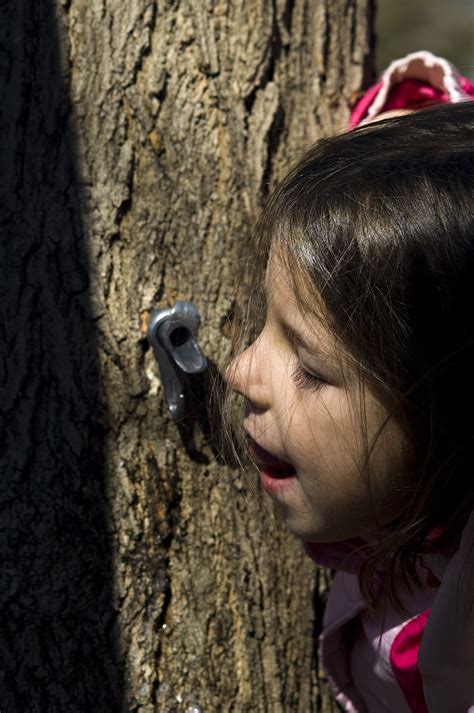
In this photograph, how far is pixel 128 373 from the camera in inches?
56.1

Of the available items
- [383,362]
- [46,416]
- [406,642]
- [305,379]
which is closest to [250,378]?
[305,379]

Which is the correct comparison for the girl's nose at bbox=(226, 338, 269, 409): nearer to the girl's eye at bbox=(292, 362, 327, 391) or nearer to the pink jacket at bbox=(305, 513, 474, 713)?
the girl's eye at bbox=(292, 362, 327, 391)

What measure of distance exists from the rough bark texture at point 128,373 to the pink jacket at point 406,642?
60 mm

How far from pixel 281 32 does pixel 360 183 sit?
0.69 meters

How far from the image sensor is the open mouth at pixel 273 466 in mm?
1282

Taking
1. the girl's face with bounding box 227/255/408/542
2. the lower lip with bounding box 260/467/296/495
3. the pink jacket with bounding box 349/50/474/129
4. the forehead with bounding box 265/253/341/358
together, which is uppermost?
the pink jacket with bounding box 349/50/474/129

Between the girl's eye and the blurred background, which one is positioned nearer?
the girl's eye

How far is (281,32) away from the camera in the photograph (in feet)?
5.47

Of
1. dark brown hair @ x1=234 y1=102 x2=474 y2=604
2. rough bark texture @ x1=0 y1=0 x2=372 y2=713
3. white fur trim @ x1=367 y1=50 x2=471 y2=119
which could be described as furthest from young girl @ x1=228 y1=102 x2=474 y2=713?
white fur trim @ x1=367 y1=50 x2=471 y2=119

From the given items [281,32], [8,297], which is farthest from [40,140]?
[281,32]

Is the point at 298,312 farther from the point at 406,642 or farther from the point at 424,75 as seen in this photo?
the point at 424,75

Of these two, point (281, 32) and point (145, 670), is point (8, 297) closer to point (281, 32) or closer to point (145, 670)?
point (145, 670)

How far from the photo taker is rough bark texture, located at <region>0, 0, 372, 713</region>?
135cm

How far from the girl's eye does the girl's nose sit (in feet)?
0.20
